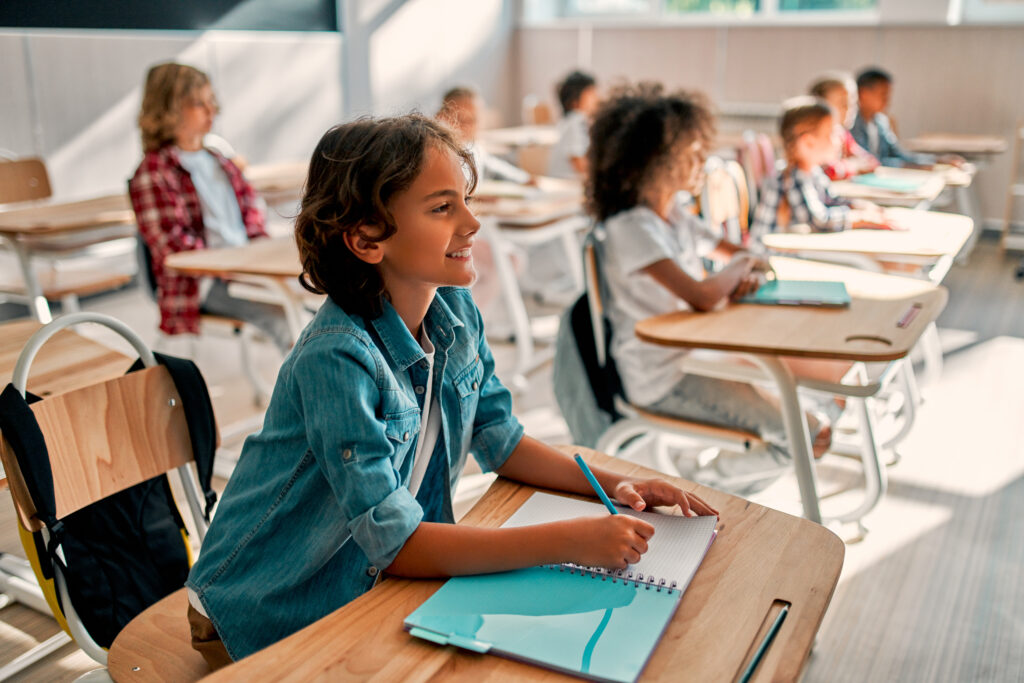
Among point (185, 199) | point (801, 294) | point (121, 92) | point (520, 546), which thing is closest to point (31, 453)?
point (520, 546)

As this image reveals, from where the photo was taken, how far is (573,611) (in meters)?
0.86

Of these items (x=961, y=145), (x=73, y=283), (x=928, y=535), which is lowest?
(x=928, y=535)

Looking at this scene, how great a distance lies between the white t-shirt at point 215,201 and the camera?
302 centimetres

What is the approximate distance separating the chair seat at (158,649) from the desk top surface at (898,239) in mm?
1881

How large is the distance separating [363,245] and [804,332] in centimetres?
99

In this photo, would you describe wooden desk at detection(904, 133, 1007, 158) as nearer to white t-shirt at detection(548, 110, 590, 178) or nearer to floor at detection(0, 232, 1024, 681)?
floor at detection(0, 232, 1024, 681)

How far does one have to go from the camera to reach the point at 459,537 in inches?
37.3

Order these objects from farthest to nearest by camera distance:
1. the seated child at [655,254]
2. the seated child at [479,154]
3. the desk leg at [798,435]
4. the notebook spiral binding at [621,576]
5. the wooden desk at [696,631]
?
the seated child at [479,154] < the seated child at [655,254] < the desk leg at [798,435] < the notebook spiral binding at [621,576] < the wooden desk at [696,631]

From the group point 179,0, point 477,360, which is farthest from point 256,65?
point 477,360

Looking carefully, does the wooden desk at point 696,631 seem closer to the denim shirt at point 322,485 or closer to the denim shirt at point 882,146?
the denim shirt at point 322,485

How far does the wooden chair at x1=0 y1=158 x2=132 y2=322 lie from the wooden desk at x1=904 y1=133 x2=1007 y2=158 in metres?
4.54

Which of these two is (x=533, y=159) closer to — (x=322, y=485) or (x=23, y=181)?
(x=23, y=181)

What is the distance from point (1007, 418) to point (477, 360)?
2.62m

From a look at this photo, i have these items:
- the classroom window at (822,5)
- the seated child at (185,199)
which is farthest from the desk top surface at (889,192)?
the classroom window at (822,5)
